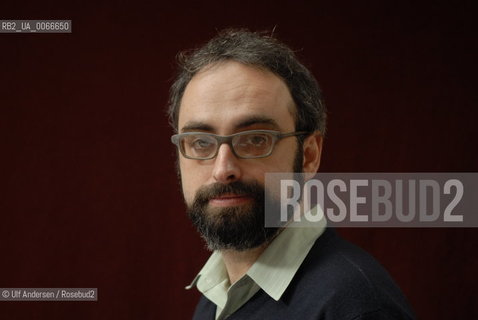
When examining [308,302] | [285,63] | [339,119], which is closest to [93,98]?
[339,119]

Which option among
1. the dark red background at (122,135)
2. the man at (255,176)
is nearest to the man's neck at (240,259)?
the man at (255,176)

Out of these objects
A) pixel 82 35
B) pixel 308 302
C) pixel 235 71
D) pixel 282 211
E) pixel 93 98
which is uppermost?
pixel 82 35

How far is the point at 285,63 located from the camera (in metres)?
1.21

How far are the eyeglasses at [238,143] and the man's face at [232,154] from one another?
0.01 metres

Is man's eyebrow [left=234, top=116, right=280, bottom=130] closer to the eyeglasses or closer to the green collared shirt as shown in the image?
the eyeglasses

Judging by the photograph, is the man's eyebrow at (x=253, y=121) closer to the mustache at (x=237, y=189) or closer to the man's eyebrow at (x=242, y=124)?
the man's eyebrow at (x=242, y=124)

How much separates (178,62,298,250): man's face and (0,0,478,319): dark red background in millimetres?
1014

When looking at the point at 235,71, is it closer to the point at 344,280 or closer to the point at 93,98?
the point at 344,280

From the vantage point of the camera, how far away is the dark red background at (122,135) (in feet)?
6.91

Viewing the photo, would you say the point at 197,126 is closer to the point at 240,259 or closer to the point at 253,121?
the point at 253,121

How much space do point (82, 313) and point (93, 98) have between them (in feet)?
3.02

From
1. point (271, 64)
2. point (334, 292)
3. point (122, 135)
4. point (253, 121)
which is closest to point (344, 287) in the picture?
point (334, 292)

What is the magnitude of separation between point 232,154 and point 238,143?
29mm

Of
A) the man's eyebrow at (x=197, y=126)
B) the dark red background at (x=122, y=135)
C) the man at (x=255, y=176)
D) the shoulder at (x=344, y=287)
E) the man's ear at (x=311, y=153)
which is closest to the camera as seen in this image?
the shoulder at (x=344, y=287)
